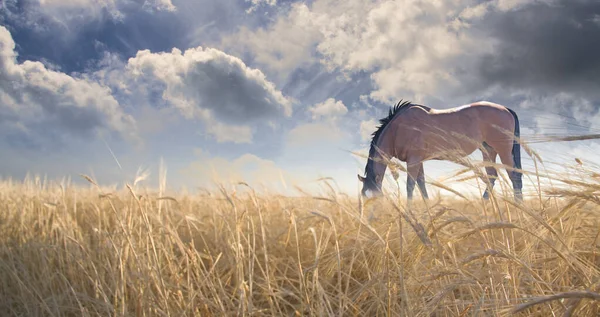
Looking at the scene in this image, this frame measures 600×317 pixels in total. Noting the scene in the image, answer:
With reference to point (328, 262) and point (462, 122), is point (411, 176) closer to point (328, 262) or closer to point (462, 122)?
point (328, 262)

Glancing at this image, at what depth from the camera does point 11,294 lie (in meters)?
2.15

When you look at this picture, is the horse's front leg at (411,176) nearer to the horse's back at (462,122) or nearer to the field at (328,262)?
the field at (328,262)

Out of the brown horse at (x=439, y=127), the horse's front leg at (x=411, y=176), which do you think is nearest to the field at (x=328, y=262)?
the horse's front leg at (x=411, y=176)

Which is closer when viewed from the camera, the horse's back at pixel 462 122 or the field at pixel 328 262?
the field at pixel 328 262

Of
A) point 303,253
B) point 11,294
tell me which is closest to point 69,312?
point 11,294

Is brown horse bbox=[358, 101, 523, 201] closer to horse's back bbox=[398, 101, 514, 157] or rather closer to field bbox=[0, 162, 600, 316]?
horse's back bbox=[398, 101, 514, 157]

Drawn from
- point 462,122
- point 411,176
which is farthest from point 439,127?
point 411,176

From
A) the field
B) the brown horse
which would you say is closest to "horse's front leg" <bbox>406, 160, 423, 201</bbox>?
the field

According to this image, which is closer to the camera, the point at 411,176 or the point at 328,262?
the point at 411,176

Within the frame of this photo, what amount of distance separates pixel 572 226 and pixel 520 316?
42cm

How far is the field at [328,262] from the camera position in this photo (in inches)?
40.0

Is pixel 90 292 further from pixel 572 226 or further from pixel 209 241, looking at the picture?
pixel 572 226

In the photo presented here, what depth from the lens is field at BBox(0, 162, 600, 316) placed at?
3.34 feet

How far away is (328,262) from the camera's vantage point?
6.33 ft
